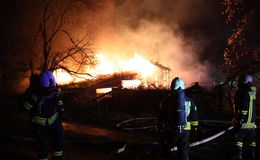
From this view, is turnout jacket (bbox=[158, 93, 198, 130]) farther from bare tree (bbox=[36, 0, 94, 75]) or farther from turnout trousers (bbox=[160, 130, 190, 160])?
bare tree (bbox=[36, 0, 94, 75])

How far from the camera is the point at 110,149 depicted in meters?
5.76

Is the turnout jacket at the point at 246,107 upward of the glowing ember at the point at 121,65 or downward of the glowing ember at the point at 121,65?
downward

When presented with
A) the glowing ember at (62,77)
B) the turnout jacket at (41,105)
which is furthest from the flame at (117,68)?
the turnout jacket at (41,105)

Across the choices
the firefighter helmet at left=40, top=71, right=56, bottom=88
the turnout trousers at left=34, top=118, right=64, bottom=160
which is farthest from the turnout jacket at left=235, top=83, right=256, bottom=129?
the firefighter helmet at left=40, top=71, right=56, bottom=88

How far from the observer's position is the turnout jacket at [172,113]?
3.87 metres

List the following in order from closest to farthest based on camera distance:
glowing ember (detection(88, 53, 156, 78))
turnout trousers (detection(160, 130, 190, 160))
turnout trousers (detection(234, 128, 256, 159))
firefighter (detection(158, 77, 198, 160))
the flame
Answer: firefighter (detection(158, 77, 198, 160)), turnout trousers (detection(160, 130, 190, 160)), turnout trousers (detection(234, 128, 256, 159)), the flame, glowing ember (detection(88, 53, 156, 78))

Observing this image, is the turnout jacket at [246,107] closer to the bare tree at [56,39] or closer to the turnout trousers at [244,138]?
the turnout trousers at [244,138]

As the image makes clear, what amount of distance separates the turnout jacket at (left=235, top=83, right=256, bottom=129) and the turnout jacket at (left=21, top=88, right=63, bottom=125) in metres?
4.07

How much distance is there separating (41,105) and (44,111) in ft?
0.44

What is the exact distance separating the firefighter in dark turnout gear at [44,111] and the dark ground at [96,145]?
1131mm

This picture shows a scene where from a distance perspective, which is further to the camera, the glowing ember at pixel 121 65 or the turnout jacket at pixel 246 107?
the glowing ember at pixel 121 65

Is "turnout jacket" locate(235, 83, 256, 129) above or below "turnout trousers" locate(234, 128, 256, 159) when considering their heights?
above

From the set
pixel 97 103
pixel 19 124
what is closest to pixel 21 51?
pixel 97 103

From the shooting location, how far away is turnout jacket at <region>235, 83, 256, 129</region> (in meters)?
4.57
